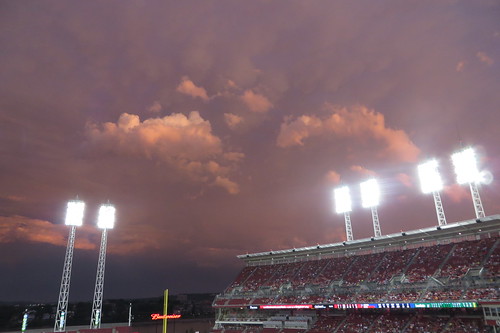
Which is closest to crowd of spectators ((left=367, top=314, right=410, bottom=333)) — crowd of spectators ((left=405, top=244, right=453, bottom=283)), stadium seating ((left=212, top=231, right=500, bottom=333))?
stadium seating ((left=212, top=231, right=500, bottom=333))

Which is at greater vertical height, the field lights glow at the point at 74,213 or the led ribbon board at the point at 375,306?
the field lights glow at the point at 74,213

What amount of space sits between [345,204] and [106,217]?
41.5 metres

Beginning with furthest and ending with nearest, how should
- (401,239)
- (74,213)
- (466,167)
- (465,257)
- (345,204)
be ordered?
(345,204), (401,239), (74,213), (465,257), (466,167)

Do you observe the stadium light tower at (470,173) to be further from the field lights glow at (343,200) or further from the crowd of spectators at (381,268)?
the field lights glow at (343,200)

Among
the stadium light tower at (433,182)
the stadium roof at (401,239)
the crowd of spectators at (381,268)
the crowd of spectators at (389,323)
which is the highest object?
the stadium light tower at (433,182)

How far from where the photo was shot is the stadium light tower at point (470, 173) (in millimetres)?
44312

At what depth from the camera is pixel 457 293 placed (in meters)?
39.8

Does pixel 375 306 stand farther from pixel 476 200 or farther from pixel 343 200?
pixel 343 200

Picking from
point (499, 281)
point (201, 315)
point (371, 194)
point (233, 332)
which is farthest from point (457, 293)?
point (201, 315)

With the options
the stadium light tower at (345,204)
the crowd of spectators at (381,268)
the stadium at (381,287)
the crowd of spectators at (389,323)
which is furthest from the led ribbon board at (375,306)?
the stadium light tower at (345,204)

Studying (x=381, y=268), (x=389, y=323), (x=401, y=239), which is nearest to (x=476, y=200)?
(x=401, y=239)

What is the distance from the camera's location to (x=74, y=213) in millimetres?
52031

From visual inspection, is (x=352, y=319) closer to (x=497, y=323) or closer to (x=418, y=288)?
(x=418, y=288)

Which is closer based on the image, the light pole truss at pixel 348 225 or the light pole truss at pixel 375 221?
the light pole truss at pixel 375 221
